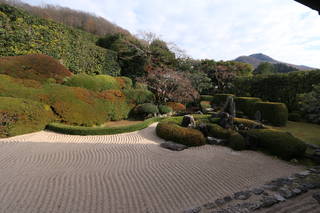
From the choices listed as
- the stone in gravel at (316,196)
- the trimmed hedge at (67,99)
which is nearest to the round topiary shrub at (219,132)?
the stone in gravel at (316,196)

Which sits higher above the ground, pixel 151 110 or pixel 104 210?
pixel 151 110

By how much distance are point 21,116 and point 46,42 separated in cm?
742

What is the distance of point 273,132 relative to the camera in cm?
583

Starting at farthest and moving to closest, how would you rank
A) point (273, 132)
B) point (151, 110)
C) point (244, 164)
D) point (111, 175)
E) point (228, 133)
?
1. point (151, 110)
2. point (228, 133)
3. point (273, 132)
4. point (244, 164)
5. point (111, 175)

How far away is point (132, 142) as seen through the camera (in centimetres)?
635

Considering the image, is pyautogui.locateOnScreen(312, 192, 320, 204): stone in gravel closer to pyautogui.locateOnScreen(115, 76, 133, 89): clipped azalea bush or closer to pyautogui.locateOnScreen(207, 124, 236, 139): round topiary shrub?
pyautogui.locateOnScreen(207, 124, 236, 139): round topiary shrub

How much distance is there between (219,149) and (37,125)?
7.91 m

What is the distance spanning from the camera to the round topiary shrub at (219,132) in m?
6.54

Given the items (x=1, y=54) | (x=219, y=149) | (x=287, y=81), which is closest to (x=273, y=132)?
(x=219, y=149)

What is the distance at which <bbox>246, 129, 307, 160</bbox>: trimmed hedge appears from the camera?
501cm

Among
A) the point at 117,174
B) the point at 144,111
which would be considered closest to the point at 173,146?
the point at 117,174

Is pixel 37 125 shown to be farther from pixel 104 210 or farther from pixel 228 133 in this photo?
pixel 228 133

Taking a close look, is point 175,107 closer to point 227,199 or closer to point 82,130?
point 82,130

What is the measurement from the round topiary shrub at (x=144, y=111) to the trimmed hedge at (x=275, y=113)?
7116 mm
